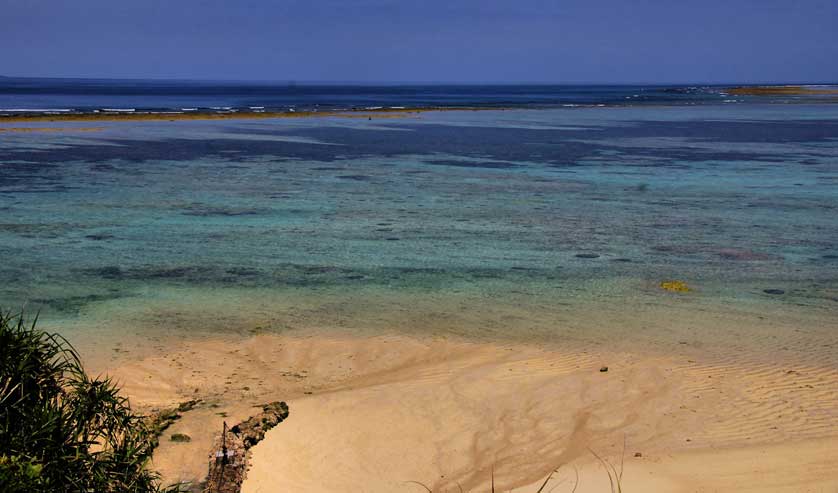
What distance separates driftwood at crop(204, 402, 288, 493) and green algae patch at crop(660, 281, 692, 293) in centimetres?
805

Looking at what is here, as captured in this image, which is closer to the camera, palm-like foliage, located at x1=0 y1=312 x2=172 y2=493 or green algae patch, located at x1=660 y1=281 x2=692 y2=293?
palm-like foliage, located at x1=0 y1=312 x2=172 y2=493

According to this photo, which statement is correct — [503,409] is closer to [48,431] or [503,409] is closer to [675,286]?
[48,431]

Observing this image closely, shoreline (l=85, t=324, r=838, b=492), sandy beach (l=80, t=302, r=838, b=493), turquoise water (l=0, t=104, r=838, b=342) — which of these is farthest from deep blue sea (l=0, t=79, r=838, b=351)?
shoreline (l=85, t=324, r=838, b=492)

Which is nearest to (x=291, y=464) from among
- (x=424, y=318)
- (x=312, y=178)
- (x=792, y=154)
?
(x=424, y=318)

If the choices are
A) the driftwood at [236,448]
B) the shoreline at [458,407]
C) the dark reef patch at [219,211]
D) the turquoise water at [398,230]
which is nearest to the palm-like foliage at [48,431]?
the driftwood at [236,448]

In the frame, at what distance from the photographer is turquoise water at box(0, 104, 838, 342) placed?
1367cm

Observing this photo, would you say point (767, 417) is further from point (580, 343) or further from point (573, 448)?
point (580, 343)

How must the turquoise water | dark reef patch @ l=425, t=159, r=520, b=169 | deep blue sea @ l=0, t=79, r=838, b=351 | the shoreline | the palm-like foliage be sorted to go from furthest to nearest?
dark reef patch @ l=425, t=159, r=520, b=169, the turquoise water, deep blue sea @ l=0, t=79, r=838, b=351, the shoreline, the palm-like foliage

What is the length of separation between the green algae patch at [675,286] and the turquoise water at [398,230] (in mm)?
161

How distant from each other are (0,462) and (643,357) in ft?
28.0

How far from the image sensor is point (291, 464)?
25.5 ft

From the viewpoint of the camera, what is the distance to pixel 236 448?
769 centimetres

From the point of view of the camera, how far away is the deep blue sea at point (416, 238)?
42.8 feet

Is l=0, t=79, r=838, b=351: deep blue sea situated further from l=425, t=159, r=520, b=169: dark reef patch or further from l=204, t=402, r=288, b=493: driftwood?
l=204, t=402, r=288, b=493: driftwood
